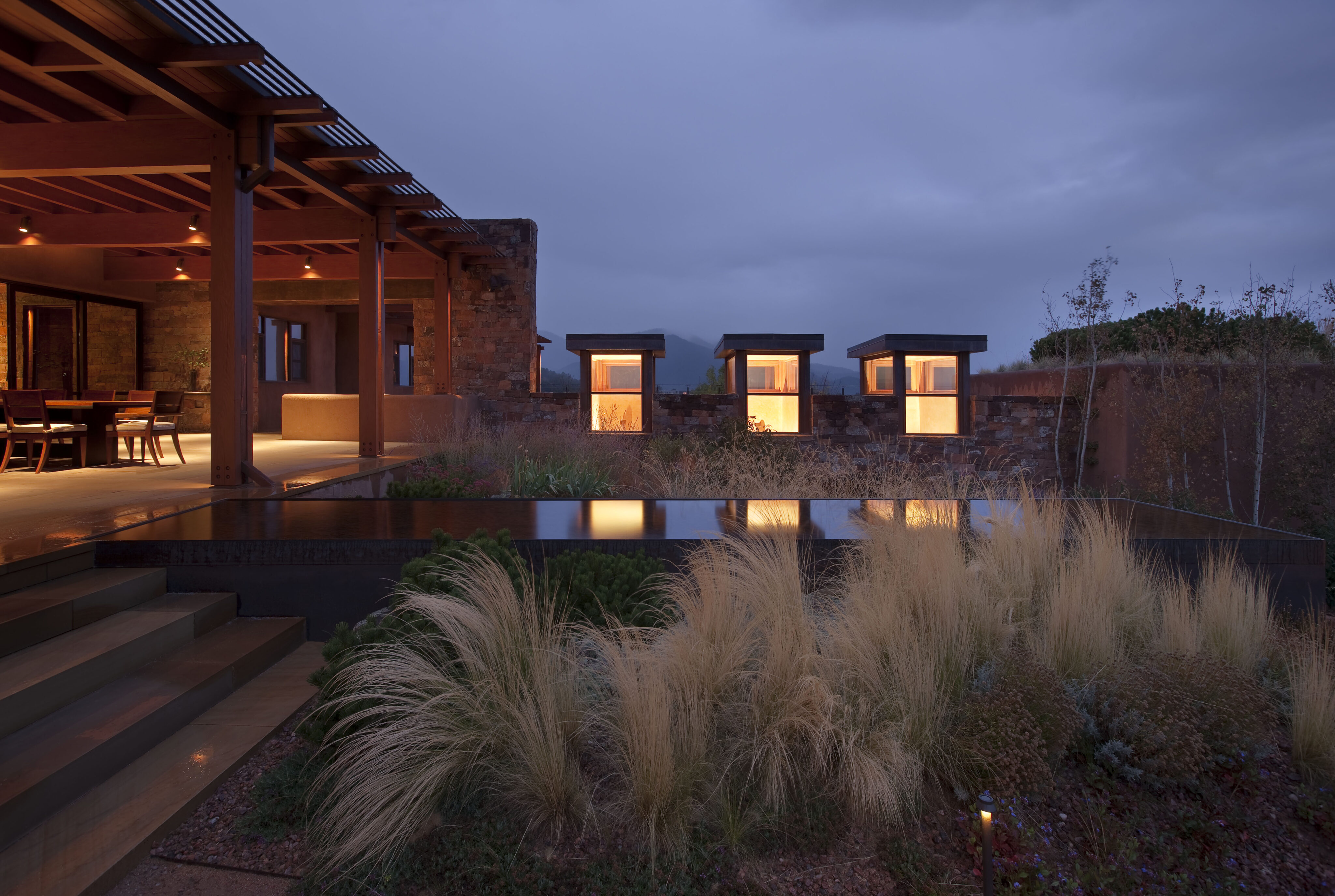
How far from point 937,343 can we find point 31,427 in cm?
1132

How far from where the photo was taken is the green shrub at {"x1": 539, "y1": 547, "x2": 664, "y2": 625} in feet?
A: 8.90

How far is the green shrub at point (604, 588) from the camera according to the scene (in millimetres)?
2713

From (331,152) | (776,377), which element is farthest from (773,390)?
(331,152)

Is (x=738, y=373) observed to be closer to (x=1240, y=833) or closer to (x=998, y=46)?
(x=1240, y=833)

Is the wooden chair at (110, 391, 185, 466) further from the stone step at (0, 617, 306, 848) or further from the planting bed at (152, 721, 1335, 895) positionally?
the planting bed at (152, 721, 1335, 895)

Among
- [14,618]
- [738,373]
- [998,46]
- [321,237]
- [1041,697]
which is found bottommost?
[1041,697]

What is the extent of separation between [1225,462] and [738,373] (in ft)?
22.7

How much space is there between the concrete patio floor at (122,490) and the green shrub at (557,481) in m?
1.40

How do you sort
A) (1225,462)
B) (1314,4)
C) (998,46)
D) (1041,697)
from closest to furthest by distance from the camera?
(1041,697) → (1225,462) → (1314,4) → (998,46)

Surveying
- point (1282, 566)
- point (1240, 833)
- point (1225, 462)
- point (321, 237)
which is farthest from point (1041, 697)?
point (1225, 462)

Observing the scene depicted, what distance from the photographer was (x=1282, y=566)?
351cm

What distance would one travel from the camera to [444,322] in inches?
452

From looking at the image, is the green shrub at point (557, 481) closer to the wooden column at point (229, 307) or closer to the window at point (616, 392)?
the wooden column at point (229, 307)

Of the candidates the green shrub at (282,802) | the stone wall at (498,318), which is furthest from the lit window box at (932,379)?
the green shrub at (282,802)
